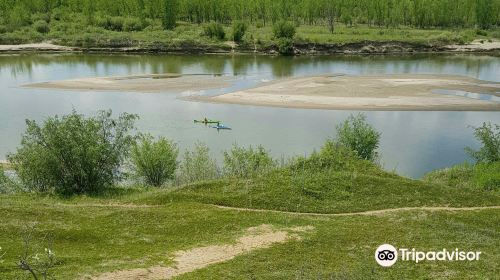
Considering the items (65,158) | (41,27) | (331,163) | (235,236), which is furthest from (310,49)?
(235,236)

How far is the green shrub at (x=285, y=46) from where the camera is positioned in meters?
118

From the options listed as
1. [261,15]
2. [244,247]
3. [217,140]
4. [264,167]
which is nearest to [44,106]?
[217,140]

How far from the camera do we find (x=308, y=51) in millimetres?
119375

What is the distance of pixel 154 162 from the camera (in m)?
35.8

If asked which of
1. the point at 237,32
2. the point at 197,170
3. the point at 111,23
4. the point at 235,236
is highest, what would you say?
the point at 111,23

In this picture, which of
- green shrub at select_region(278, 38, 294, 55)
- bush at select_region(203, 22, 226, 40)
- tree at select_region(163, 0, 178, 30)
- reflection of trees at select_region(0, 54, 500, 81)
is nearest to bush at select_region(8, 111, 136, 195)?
reflection of trees at select_region(0, 54, 500, 81)

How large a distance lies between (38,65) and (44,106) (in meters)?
39.7

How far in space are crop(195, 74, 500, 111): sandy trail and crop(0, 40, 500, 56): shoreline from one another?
1480 inches

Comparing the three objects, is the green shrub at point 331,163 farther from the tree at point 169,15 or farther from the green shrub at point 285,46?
the tree at point 169,15

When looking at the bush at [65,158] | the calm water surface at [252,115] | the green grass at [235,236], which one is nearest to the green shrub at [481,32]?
the calm water surface at [252,115]

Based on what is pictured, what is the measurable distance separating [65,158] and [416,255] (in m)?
20.7

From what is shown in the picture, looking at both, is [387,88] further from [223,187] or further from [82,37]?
[82,37]

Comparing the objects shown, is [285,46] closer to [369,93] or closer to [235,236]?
[369,93]

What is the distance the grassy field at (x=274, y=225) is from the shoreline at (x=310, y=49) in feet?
299
